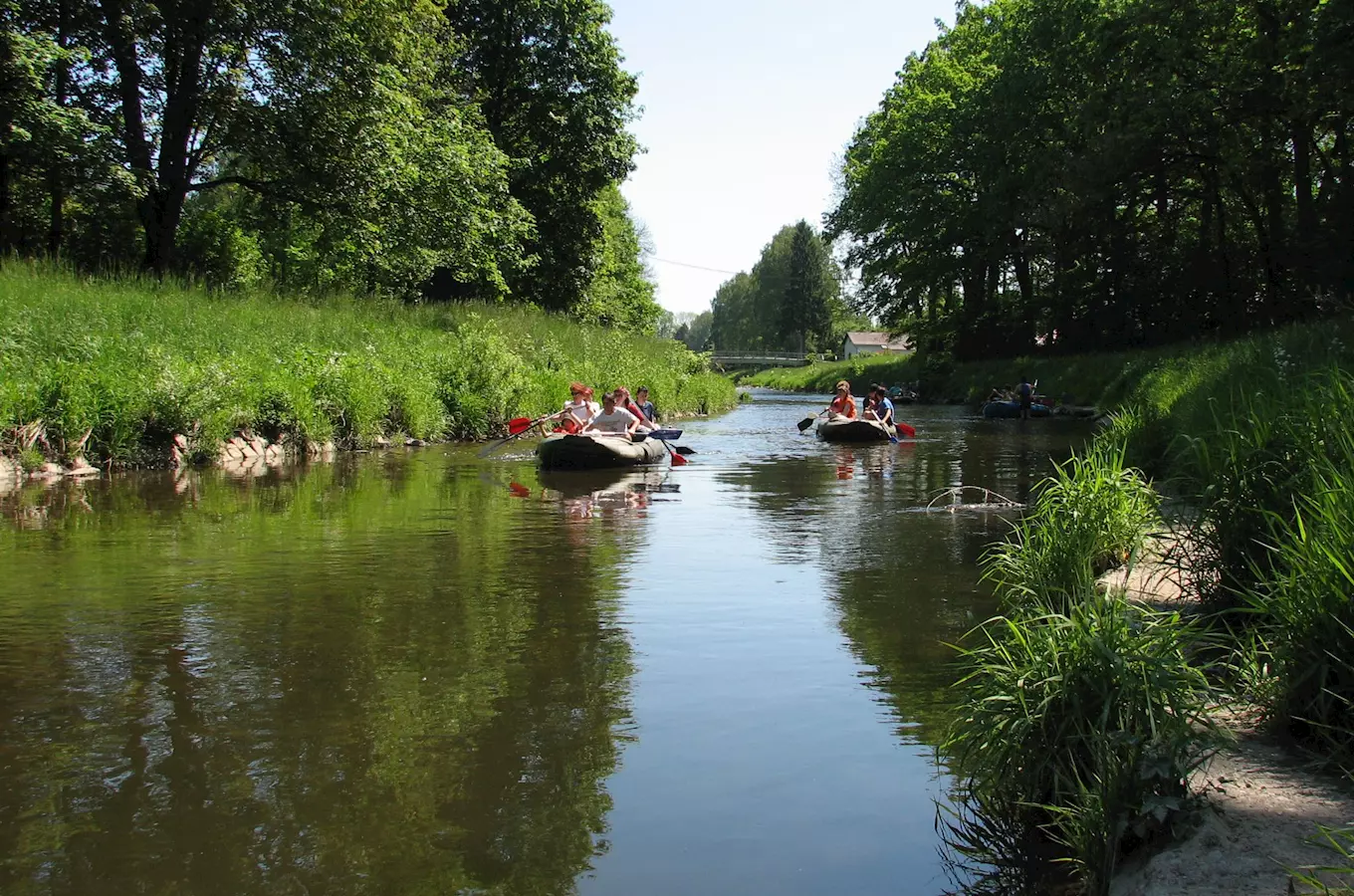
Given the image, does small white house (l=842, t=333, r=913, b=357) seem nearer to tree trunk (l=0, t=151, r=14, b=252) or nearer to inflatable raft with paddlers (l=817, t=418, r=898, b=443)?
inflatable raft with paddlers (l=817, t=418, r=898, b=443)

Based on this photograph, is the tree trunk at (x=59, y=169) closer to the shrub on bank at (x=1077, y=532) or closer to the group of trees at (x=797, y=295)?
the shrub on bank at (x=1077, y=532)

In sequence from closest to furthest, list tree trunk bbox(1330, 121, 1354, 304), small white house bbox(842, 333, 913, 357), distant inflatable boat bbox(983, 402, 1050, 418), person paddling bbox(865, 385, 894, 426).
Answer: person paddling bbox(865, 385, 894, 426), tree trunk bbox(1330, 121, 1354, 304), distant inflatable boat bbox(983, 402, 1050, 418), small white house bbox(842, 333, 913, 357)

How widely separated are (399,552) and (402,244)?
19.5 m

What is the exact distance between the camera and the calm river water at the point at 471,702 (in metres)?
3.81

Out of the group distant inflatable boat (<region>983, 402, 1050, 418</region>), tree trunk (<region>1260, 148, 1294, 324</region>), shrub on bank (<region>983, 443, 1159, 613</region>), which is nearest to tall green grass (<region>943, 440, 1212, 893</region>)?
shrub on bank (<region>983, 443, 1159, 613</region>)

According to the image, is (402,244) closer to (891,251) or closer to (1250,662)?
(1250,662)

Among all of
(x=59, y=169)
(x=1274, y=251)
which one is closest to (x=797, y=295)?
(x=1274, y=251)

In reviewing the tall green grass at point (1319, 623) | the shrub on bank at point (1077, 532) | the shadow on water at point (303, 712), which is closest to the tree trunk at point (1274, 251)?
the shrub on bank at point (1077, 532)

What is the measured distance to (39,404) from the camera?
44.8ft

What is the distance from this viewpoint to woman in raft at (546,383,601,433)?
18.0m

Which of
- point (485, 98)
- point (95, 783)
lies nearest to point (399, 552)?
point (95, 783)

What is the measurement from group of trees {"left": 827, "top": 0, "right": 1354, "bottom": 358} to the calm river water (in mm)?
14677

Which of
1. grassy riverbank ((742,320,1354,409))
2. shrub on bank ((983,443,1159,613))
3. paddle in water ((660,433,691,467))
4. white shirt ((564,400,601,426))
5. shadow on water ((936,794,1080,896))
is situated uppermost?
grassy riverbank ((742,320,1354,409))

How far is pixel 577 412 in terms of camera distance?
18.4m
